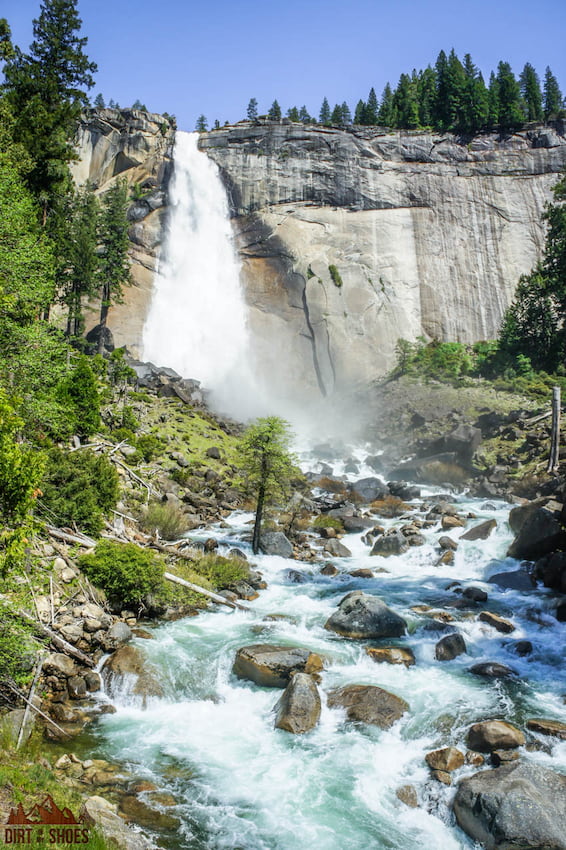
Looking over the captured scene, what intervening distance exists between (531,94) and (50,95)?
7417 cm

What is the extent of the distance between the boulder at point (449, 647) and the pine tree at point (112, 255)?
140 feet

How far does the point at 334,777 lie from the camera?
31.8ft

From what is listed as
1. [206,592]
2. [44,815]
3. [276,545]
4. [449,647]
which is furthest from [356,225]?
[44,815]

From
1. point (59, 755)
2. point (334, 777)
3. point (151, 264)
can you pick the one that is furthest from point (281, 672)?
point (151, 264)

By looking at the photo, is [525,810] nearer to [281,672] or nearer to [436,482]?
[281,672]

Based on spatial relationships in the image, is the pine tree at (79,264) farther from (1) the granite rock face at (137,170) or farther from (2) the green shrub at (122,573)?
(2) the green shrub at (122,573)

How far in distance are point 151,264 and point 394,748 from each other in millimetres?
58876

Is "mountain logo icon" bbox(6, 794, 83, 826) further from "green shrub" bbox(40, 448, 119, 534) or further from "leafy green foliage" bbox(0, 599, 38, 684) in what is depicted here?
"green shrub" bbox(40, 448, 119, 534)

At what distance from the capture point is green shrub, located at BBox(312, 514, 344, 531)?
2744 centimetres

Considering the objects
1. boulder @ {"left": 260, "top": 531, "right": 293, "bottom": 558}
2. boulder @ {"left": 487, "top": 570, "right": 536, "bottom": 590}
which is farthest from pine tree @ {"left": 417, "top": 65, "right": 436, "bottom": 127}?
boulder @ {"left": 487, "top": 570, "right": 536, "bottom": 590}

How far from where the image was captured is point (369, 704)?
37.7 feet

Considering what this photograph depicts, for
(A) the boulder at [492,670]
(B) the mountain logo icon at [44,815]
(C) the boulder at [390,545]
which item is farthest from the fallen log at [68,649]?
(C) the boulder at [390,545]

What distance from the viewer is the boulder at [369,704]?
11.2 metres

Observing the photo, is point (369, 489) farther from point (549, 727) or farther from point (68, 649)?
point (68, 649)
